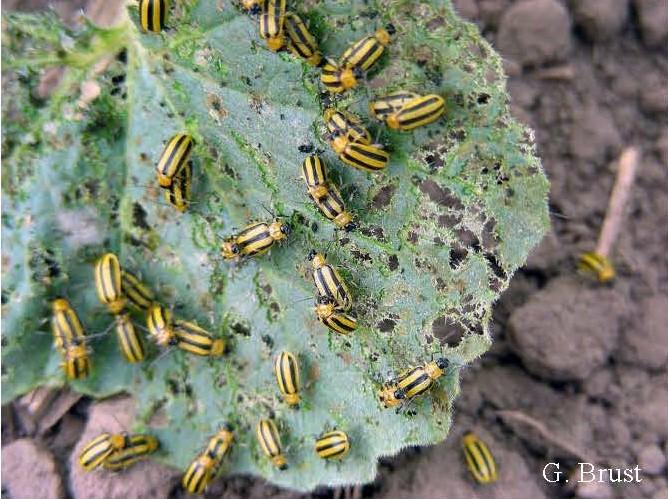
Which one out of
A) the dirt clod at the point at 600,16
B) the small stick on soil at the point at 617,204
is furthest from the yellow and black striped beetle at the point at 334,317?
the dirt clod at the point at 600,16

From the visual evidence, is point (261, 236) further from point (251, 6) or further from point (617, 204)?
point (617, 204)

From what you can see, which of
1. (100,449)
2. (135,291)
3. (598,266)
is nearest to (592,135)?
(598,266)

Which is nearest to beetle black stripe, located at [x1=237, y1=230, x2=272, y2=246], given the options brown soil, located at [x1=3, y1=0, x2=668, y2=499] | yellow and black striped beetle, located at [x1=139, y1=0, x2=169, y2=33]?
yellow and black striped beetle, located at [x1=139, y1=0, x2=169, y2=33]

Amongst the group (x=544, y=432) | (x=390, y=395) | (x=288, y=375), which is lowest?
(x=544, y=432)

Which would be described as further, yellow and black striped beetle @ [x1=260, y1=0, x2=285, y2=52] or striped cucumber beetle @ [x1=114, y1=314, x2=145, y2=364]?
striped cucumber beetle @ [x1=114, y1=314, x2=145, y2=364]

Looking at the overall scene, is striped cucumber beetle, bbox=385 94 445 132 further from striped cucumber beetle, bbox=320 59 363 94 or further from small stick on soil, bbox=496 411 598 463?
small stick on soil, bbox=496 411 598 463

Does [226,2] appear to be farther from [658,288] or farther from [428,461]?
[658,288]
